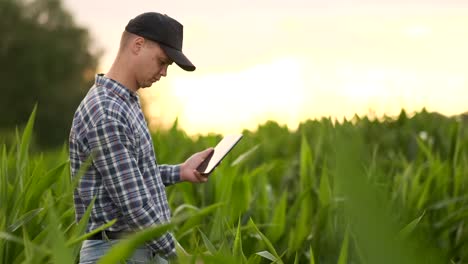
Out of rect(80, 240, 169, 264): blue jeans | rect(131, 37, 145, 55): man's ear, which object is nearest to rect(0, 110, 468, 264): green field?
rect(80, 240, 169, 264): blue jeans

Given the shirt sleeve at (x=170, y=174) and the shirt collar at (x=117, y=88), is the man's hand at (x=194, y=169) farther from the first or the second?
the shirt collar at (x=117, y=88)

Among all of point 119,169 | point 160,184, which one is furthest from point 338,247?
point 119,169

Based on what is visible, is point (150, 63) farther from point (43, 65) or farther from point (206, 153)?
point (43, 65)

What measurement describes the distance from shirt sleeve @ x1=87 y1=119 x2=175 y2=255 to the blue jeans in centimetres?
13

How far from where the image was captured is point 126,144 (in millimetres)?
2389

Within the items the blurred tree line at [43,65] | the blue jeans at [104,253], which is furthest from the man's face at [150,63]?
the blurred tree line at [43,65]

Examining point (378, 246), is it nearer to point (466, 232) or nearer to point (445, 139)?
point (466, 232)

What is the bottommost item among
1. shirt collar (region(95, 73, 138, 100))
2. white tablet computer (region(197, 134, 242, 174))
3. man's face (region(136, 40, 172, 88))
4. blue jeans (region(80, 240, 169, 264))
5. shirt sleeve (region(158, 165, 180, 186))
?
blue jeans (region(80, 240, 169, 264))

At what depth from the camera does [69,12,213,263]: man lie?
236 cm

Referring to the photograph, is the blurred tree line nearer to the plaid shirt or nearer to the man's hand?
the man's hand

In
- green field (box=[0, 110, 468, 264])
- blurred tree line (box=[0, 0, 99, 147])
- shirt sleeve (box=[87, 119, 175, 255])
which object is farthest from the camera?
blurred tree line (box=[0, 0, 99, 147])

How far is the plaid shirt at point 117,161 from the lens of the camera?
7.72 feet

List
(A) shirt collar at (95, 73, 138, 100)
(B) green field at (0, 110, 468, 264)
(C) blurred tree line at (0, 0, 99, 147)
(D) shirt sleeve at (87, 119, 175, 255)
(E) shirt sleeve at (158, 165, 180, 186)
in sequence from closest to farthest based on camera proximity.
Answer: (B) green field at (0, 110, 468, 264), (D) shirt sleeve at (87, 119, 175, 255), (A) shirt collar at (95, 73, 138, 100), (E) shirt sleeve at (158, 165, 180, 186), (C) blurred tree line at (0, 0, 99, 147)

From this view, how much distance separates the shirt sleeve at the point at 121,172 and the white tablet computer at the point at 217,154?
0.39 meters
